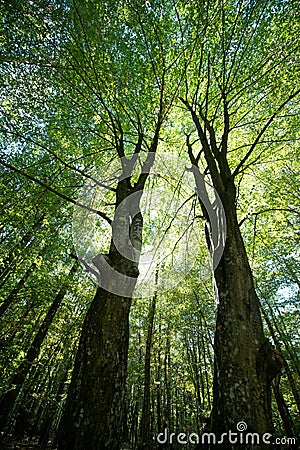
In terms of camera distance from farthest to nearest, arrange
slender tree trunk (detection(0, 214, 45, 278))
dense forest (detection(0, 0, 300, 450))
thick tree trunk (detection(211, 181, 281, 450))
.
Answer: slender tree trunk (detection(0, 214, 45, 278)), dense forest (detection(0, 0, 300, 450)), thick tree trunk (detection(211, 181, 281, 450))

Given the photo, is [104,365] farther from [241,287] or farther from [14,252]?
[14,252]

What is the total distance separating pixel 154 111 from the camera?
5.80 m

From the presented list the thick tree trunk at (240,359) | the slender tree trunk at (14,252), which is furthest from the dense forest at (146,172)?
the slender tree trunk at (14,252)

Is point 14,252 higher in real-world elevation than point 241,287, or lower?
higher

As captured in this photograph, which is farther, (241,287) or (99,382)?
(241,287)

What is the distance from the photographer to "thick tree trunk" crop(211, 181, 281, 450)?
202 cm

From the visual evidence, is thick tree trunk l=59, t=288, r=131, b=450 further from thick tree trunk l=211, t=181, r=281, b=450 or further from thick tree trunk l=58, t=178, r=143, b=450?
thick tree trunk l=211, t=181, r=281, b=450

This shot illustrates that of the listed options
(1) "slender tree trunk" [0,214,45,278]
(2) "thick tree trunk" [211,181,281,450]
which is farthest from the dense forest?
(1) "slender tree trunk" [0,214,45,278]

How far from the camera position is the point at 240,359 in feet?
7.54

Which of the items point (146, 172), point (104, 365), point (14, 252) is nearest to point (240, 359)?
point (104, 365)

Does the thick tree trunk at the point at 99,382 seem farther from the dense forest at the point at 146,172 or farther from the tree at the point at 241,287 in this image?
the tree at the point at 241,287

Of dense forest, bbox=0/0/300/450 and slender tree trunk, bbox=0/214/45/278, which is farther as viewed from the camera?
slender tree trunk, bbox=0/214/45/278

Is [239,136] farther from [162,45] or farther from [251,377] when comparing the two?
[251,377]

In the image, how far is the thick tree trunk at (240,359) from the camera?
2.02 meters
